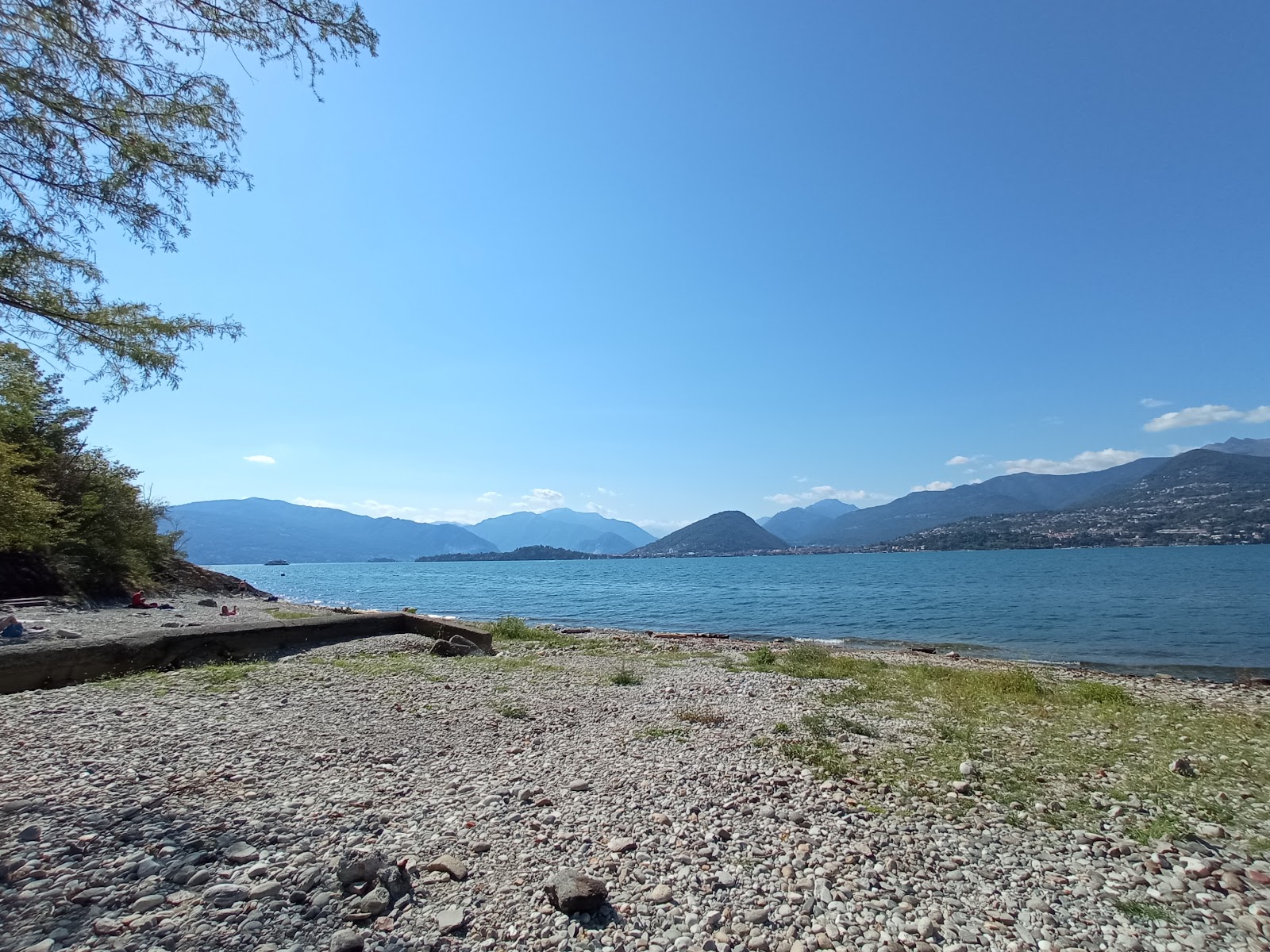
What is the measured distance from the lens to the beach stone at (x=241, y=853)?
5441 mm

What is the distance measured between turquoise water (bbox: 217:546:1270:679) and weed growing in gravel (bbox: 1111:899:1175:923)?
84.1 feet

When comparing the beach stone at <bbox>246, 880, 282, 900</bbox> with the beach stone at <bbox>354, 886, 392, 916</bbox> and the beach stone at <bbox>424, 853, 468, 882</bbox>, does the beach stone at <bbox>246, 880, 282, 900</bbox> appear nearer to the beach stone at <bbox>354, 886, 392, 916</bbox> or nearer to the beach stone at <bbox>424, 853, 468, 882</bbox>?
the beach stone at <bbox>354, 886, 392, 916</bbox>

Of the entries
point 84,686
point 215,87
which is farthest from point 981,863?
point 84,686

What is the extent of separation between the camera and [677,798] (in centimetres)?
770

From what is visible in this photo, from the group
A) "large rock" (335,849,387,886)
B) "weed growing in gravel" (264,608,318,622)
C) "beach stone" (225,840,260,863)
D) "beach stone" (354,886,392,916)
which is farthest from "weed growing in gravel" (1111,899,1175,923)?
"weed growing in gravel" (264,608,318,622)

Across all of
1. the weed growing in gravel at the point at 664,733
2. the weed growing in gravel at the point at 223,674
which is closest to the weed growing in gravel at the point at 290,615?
the weed growing in gravel at the point at 223,674

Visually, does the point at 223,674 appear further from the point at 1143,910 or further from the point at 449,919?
the point at 1143,910

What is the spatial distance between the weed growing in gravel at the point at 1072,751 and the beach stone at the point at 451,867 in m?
5.55

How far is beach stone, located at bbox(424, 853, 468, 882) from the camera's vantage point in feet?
18.3

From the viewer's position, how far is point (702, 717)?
39.2ft

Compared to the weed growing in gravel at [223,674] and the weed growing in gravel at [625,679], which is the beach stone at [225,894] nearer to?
the weed growing in gravel at [223,674]

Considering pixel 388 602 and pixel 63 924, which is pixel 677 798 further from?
pixel 388 602

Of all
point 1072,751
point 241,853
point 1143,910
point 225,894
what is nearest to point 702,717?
point 1072,751

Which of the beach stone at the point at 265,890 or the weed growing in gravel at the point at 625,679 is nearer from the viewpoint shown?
the beach stone at the point at 265,890
